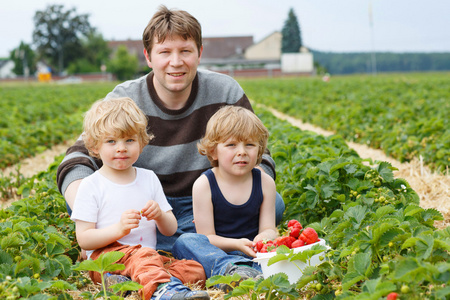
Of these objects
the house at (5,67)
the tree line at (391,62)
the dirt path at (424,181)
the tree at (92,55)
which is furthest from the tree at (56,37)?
the dirt path at (424,181)

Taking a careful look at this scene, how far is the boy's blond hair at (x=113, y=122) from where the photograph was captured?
2.86m

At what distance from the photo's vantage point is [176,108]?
3.65m

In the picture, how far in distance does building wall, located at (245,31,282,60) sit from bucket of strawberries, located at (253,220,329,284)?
270 ft

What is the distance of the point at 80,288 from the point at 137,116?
1050 mm

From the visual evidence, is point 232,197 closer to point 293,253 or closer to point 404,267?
point 293,253

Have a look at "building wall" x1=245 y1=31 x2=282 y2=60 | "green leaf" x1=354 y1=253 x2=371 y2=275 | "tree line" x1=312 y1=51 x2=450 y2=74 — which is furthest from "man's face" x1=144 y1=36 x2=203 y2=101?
"tree line" x1=312 y1=51 x2=450 y2=74

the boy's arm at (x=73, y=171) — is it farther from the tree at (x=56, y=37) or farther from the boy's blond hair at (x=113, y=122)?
the tree at (x=56, y=37)

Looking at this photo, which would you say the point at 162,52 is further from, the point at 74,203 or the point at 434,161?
the point at 434,161

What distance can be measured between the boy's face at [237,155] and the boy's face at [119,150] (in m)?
0.51

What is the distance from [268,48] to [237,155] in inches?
3279

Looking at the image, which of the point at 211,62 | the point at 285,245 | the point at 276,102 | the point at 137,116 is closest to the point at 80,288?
the point at 137,116

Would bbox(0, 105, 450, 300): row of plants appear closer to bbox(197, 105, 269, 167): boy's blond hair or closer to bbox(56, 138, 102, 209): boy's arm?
bbox(56, 138, 102, 209): boy's arm

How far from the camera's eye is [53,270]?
2600 millimetres

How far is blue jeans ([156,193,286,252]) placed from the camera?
135 inches
